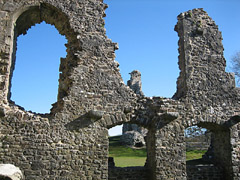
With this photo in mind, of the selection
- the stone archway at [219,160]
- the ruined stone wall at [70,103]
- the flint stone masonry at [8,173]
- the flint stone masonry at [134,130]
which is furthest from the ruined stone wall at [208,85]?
the flint stone masonry at [134,130]

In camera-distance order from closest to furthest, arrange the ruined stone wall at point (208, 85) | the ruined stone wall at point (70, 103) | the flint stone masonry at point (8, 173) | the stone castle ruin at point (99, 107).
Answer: the flint stone masonry at point (8, 173), the ruined stone wall at point (70, 103), the stone castle ruin at point (99, 107), the ruined stone wall at point (208, 85)

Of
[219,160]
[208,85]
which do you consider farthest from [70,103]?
[219,160]

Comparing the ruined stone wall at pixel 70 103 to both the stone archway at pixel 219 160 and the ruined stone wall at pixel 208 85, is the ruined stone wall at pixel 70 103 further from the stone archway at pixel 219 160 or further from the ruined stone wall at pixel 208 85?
the stone archway at pixel 219 160

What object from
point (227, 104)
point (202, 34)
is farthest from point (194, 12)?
point (227, 104)

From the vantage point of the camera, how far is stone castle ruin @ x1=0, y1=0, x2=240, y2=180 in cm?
816

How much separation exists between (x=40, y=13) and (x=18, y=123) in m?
4.04

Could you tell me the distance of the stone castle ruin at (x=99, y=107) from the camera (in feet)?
26.8

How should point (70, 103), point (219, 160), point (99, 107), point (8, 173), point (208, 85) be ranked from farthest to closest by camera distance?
1. point (219, 160)
2. point (208, 85)
3. point (99, 107)
4. point (70, 103)
5. point (8, 173)

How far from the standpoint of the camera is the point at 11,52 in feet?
29.3

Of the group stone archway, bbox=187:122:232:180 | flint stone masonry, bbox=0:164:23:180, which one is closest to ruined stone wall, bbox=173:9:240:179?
stone archway, bbox=187:122:232:180

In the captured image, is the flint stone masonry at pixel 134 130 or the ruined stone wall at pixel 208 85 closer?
the ruined stone wall at pixel 208 85

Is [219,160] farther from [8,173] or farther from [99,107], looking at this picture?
[8,173]

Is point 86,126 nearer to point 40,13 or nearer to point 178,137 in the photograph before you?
point 178,137

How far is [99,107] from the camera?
29.5 ft
